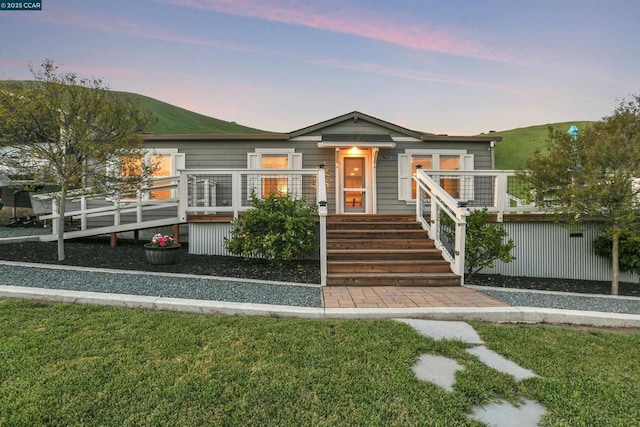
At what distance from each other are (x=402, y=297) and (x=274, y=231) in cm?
268

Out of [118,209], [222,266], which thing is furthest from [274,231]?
[118,209]

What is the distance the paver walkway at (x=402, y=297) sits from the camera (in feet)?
13.1

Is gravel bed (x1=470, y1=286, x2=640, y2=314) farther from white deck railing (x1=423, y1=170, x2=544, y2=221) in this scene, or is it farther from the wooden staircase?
white deck railing (x1=423, y1=170, x2=544, y2=221)

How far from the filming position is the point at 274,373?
2303 millimetres

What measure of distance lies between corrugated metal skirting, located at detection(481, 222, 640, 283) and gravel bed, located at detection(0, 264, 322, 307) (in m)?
4.99

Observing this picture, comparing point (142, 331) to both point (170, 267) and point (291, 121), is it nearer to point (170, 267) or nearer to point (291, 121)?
point (170, 267)

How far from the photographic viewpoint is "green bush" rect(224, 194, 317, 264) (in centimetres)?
584

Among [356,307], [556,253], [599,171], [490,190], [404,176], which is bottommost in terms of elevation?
[356,307]

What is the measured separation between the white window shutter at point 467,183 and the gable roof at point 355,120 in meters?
1.58

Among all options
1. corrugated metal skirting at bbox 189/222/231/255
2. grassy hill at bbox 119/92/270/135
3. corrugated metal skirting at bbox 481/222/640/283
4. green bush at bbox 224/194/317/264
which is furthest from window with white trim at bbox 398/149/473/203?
grassy hill at bbox 119/92/270/135

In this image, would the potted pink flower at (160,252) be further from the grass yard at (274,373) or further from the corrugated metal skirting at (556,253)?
the corrugated metal skirting at (556,253)

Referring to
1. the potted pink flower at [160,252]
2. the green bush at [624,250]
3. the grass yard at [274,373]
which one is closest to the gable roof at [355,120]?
the potted pink flower at [160,252]

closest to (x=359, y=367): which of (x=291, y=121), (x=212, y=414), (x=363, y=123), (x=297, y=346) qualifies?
(x=297, y=346)

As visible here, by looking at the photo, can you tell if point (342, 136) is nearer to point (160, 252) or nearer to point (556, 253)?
point (160, 252)
